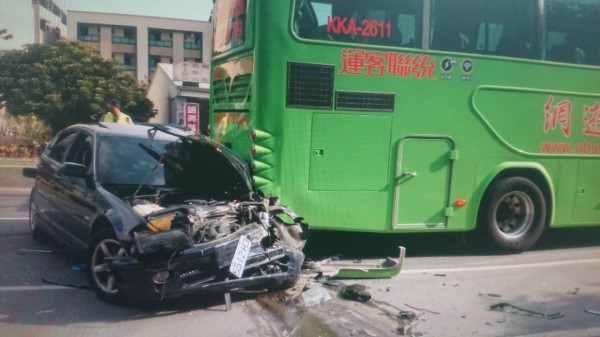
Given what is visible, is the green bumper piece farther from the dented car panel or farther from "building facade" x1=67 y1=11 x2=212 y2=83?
"building facade" x1=67 y1=11 x2=212 y2=83

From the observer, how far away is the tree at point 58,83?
2459cm

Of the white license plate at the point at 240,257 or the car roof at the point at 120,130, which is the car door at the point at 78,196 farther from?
the white license plate at the point at 240,257

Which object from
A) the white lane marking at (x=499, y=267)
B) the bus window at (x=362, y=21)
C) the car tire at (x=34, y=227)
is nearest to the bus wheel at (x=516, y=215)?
the white lane marking at (x=499, y=267)

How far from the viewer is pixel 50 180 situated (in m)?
6.38

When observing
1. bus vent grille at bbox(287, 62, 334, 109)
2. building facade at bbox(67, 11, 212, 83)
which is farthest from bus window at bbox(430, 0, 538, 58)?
building facade at bbox(67, 11, 212, 83)

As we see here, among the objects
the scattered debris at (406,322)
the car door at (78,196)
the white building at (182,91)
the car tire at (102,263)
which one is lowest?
the scattered debris at (406,322)

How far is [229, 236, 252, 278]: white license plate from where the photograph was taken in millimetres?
4493

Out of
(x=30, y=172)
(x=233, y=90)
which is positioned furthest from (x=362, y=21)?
(x=30, y=172)

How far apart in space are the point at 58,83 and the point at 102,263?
2387cm

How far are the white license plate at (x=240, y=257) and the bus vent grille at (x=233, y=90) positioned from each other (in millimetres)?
2265

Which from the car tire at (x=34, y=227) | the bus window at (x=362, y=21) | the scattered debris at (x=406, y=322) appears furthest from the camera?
the car tire at (x=34, y=227)

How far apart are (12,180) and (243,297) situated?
1153cm

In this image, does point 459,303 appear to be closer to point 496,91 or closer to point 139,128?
point 496,91

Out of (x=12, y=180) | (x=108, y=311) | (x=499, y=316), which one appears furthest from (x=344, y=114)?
(x=12, y=180)
